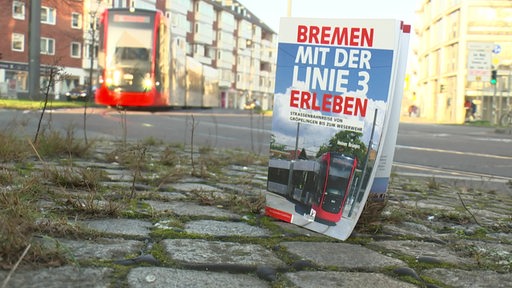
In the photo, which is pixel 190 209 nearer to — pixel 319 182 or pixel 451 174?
pixel 319 182

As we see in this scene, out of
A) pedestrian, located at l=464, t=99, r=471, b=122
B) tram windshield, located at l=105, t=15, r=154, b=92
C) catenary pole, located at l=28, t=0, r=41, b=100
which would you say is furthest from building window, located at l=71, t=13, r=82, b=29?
pedestrian, located at l=464, t=99, r=471, b=122

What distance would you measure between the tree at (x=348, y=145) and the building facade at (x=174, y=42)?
103 cm

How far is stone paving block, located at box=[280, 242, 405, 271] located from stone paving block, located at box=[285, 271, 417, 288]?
0.38 feet

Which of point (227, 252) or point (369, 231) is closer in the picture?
point (227, 252)

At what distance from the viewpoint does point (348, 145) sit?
8.61 ft

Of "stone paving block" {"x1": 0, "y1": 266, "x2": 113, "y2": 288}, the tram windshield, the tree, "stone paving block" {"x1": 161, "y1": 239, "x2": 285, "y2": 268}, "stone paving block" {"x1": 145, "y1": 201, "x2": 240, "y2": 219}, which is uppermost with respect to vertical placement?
the tram windshield

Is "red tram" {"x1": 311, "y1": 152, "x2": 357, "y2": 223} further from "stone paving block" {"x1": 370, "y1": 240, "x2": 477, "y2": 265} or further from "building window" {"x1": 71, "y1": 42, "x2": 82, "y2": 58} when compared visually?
"building window" {"x1": 71, "y1": 42, "x2": 82, "y2": 58}

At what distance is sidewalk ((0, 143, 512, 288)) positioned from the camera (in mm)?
2045

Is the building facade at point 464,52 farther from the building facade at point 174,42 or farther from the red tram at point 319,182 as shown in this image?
the red tram at point 319,182

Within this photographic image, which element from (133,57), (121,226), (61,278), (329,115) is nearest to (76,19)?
(133,57)

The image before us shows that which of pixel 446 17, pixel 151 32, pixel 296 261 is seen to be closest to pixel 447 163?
pixel 296 261

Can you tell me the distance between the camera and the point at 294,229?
9.77 ft

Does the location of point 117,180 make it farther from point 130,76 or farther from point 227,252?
point 130,76

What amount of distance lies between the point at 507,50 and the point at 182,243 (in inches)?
2062
